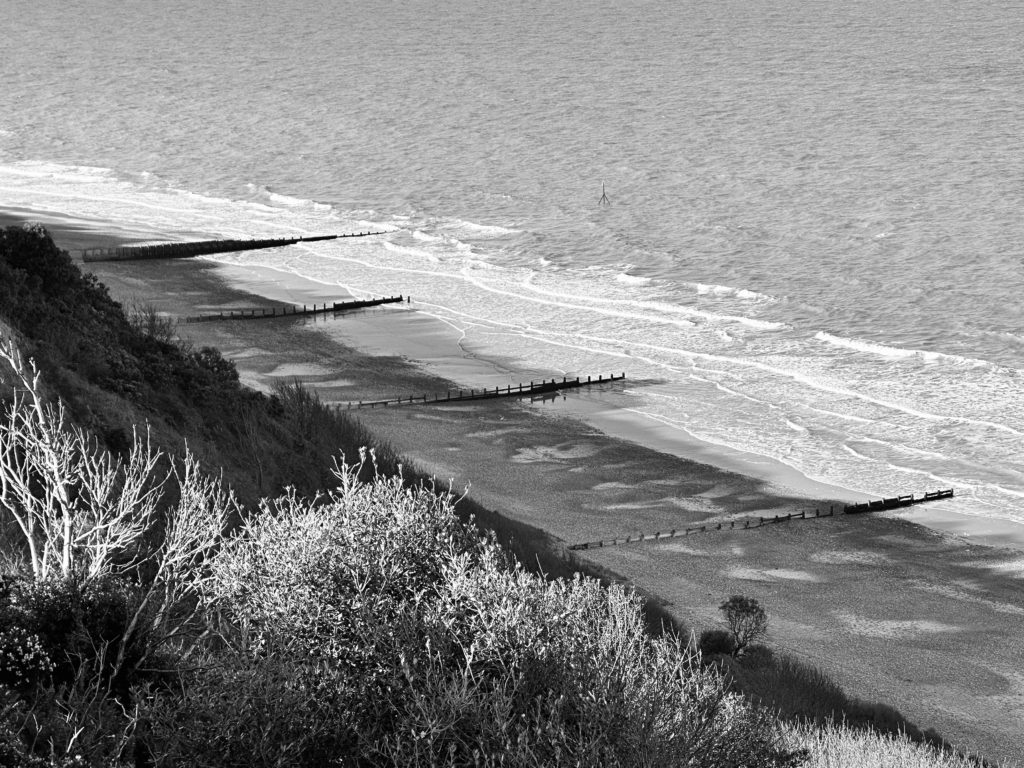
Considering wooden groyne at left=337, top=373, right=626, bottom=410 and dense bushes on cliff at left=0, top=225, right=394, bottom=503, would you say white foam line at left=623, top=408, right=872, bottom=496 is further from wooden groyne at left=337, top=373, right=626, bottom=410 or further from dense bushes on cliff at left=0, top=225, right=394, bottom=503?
dense bushes on cliff at left=0, top=225, right=394, bottom=503

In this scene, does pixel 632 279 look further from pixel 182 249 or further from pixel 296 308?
pixel 182 249

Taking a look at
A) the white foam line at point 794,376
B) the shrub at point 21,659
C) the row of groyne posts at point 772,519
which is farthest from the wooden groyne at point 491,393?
the shrub at point 21,659

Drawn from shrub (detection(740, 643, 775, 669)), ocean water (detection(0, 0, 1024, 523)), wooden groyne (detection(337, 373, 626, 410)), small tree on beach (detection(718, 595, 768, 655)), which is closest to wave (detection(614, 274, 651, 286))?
ocean water (detection(0, 0, 1024, 523))

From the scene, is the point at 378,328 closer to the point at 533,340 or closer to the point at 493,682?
the point at 533,340

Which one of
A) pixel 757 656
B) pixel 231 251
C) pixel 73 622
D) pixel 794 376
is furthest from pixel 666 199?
pixel 73 622

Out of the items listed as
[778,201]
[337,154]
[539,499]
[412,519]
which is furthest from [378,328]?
[337,154]

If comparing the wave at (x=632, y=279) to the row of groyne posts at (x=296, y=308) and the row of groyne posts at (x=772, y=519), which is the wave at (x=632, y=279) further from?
the row of groyne posts at (x=772, y=519)

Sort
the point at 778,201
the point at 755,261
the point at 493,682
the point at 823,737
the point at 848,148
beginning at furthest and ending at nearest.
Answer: the point at 848,148 < the point at 778,201 < the point at 755,261 < the point at 823,737 < the point at 493,682
